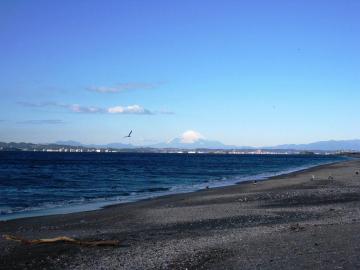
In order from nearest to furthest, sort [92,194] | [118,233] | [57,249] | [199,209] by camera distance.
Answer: [57,249] < [118,233] < [199,209] < [92,194]

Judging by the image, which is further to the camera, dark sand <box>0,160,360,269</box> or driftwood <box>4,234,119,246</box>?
driftwood <box>4,234,119,246</box>

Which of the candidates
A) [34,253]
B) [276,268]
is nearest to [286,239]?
[276,268]

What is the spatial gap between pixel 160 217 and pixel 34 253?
8322 mm

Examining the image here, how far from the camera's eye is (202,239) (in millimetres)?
13531

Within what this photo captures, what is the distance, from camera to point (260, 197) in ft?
91.7

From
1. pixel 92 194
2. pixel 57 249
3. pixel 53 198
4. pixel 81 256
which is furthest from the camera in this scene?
pixel 92 194

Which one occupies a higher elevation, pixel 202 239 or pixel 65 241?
pixel 202 239

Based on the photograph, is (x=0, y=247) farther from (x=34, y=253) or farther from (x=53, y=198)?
(x=53, y=198)

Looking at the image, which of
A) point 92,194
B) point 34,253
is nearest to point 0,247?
point 34,253

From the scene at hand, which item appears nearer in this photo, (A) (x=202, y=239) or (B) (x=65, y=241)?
(A) (x=202, y=239)

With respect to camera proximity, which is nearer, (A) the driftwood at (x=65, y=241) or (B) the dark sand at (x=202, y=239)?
(B) the dark sand at (x=202, y=239)

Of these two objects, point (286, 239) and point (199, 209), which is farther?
point (199, 209)

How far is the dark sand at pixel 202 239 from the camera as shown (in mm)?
10594

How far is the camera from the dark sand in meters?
10.6
